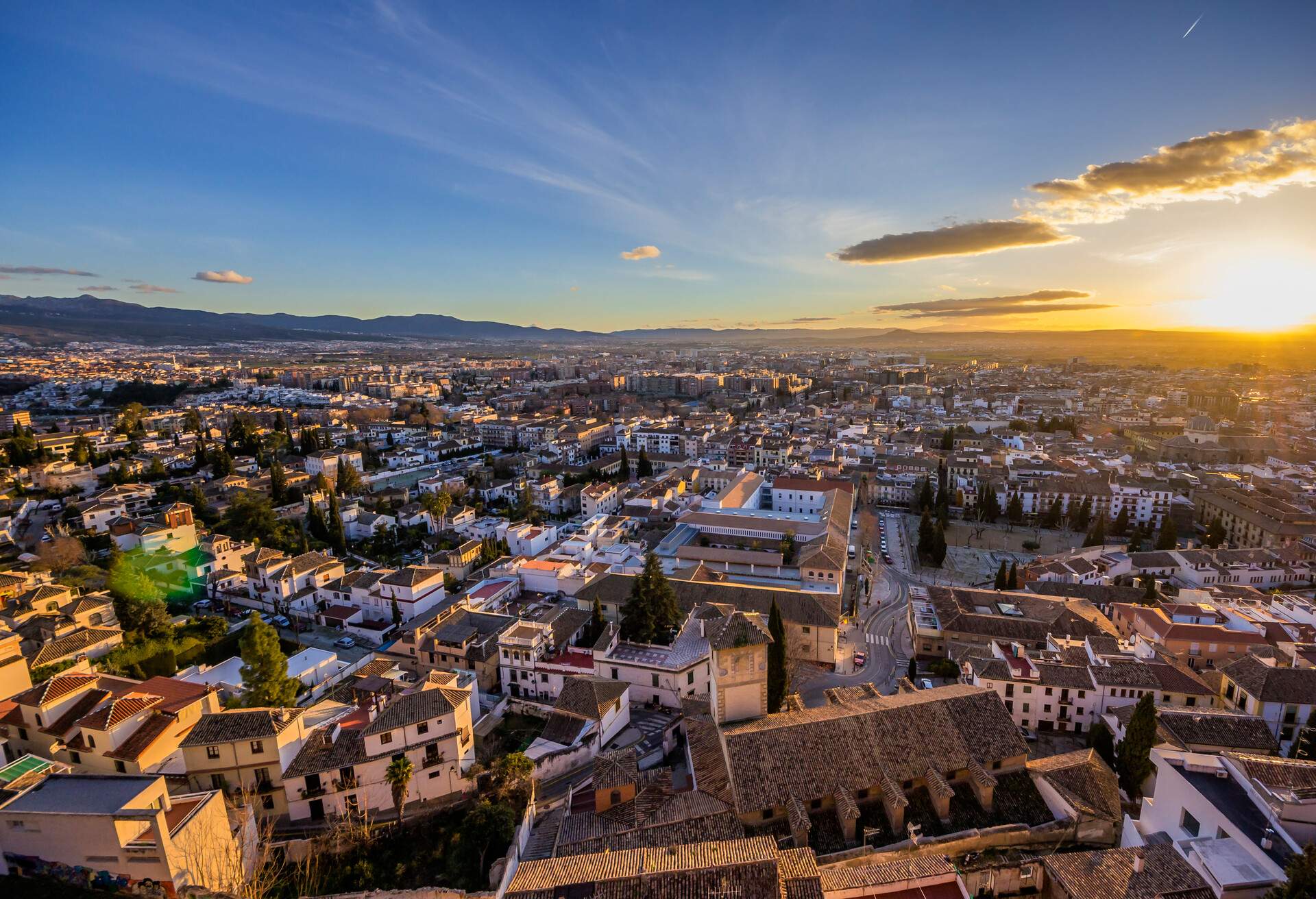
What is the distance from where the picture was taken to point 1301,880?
8.75 meters

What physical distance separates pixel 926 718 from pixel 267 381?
122 meters

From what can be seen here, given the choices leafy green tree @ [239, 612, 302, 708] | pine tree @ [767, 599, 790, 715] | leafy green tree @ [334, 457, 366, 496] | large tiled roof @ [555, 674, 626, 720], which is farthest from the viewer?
leafy green tree @ [334, 457, 366, 496]

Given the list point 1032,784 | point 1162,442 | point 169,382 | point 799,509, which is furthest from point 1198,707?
point 169,382

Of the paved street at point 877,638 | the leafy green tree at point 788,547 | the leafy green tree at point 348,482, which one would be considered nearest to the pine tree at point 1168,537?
the paved street at point 877,638

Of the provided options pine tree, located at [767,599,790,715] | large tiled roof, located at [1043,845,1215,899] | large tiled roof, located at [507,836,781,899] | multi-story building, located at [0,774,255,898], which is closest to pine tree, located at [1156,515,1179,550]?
pine tree, located at [767,599,790,715]

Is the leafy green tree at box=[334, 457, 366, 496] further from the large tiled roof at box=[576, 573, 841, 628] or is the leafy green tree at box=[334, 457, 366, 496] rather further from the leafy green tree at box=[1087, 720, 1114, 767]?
the leafy green tree at box=[1087, 720, 1114, 767]

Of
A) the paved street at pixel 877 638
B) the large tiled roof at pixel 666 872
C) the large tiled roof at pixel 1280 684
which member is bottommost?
the paved street at pixel 877 638

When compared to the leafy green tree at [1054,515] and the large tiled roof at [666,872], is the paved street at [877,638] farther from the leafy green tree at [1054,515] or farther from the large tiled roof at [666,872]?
the leafy green tree at [1054,515]

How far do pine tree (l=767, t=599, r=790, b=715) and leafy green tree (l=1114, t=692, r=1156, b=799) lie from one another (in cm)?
857

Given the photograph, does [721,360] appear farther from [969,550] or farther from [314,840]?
[314,840]

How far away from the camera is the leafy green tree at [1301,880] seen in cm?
870

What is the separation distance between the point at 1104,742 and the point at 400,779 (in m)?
19.0

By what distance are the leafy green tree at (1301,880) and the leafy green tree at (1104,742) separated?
360 inches

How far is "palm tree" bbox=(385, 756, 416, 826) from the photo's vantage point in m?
14.6
